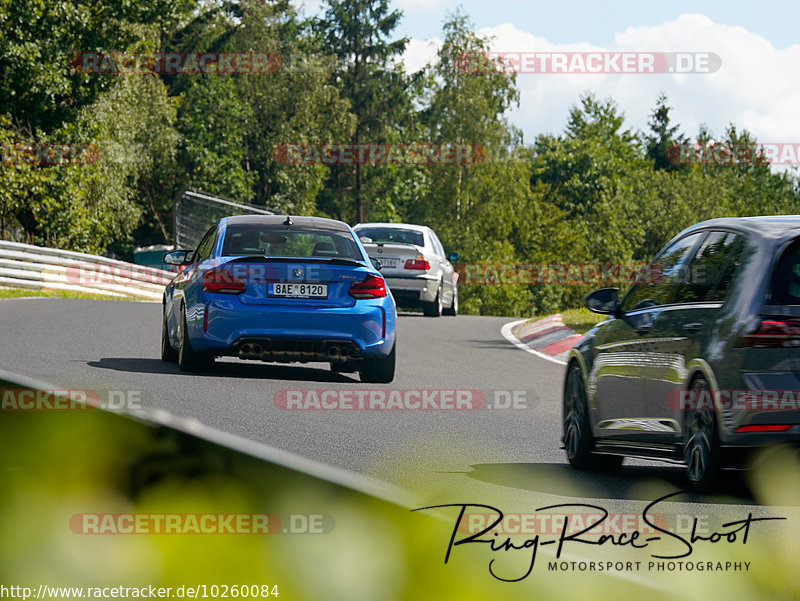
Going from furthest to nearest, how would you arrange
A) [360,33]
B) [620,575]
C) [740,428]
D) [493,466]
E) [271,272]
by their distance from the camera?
[360,33]
[271,272]
[493,466]
[740,428]
[620,575]

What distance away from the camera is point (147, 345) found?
15977 millimetres

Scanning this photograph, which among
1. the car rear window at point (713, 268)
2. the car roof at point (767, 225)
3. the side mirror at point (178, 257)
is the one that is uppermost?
the car roof at point (767, 225)

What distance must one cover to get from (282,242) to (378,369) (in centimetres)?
150

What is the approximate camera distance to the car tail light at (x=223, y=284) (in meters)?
12.4

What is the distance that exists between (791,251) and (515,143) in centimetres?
7490

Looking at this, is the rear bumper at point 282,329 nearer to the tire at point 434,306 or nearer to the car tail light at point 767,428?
the car tail light at point 767,428

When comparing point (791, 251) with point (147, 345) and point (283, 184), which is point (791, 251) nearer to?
point (147, 345)

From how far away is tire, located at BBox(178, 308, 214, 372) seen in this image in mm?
12648

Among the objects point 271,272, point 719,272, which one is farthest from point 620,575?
point 271,272

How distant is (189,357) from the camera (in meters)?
12.7

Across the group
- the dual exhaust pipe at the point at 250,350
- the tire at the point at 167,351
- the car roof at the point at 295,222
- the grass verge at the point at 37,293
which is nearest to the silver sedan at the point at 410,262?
the grass verge at the point at 37,293

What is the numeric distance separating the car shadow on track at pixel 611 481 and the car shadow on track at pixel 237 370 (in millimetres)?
5336

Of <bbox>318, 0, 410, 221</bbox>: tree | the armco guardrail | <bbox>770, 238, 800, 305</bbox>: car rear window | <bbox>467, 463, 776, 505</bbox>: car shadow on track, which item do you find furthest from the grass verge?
<bbox>318, 0, 410, 221</bbox>: tree

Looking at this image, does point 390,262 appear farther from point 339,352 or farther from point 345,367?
point 339,352
